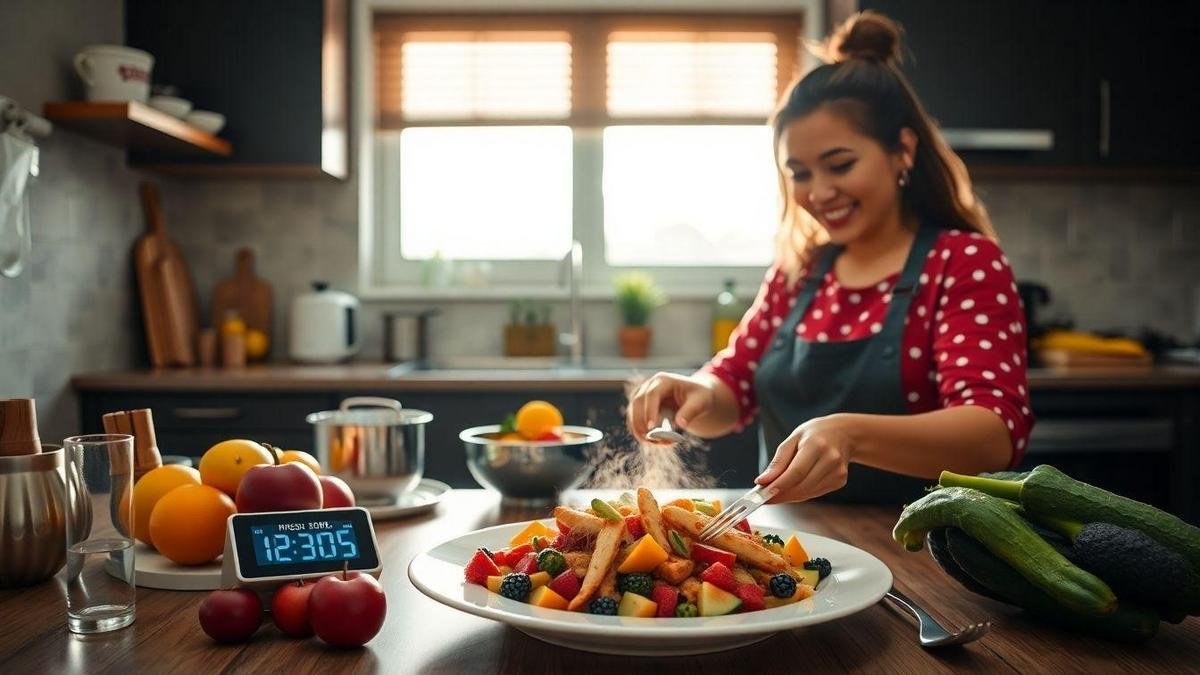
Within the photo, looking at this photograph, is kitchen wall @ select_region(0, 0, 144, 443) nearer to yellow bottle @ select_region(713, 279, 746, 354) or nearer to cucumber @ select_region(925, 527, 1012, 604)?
yellow bottle @ select_region(713, 279, 746, 354)

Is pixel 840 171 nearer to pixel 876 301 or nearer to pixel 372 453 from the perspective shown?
pixel 876 301

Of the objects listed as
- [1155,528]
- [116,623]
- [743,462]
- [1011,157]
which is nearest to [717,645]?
[1155,528]

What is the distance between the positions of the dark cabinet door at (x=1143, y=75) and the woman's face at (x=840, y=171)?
1.77 meters

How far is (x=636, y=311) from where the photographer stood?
11.9ft

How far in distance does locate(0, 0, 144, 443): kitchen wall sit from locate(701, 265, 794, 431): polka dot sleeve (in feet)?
6.23

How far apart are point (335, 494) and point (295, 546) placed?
18 cm

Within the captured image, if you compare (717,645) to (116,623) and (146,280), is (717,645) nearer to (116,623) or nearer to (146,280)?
(116,623)

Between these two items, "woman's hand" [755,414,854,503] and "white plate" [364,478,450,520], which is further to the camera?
"white plate" [364,478,450,520]

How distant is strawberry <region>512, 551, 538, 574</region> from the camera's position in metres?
0.98

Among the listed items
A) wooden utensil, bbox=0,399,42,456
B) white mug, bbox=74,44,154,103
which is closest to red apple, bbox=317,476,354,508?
wooden utensil, bbox=0,399,42,456

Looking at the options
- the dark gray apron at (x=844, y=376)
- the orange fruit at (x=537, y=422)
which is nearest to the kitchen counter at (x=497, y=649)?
the orange fruit at (x=537, y=422)

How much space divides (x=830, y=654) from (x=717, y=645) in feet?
0.36

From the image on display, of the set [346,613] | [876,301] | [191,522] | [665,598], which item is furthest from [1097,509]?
[876,301]

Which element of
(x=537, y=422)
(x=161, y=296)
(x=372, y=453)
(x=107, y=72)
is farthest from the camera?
(x=161, y=296)
